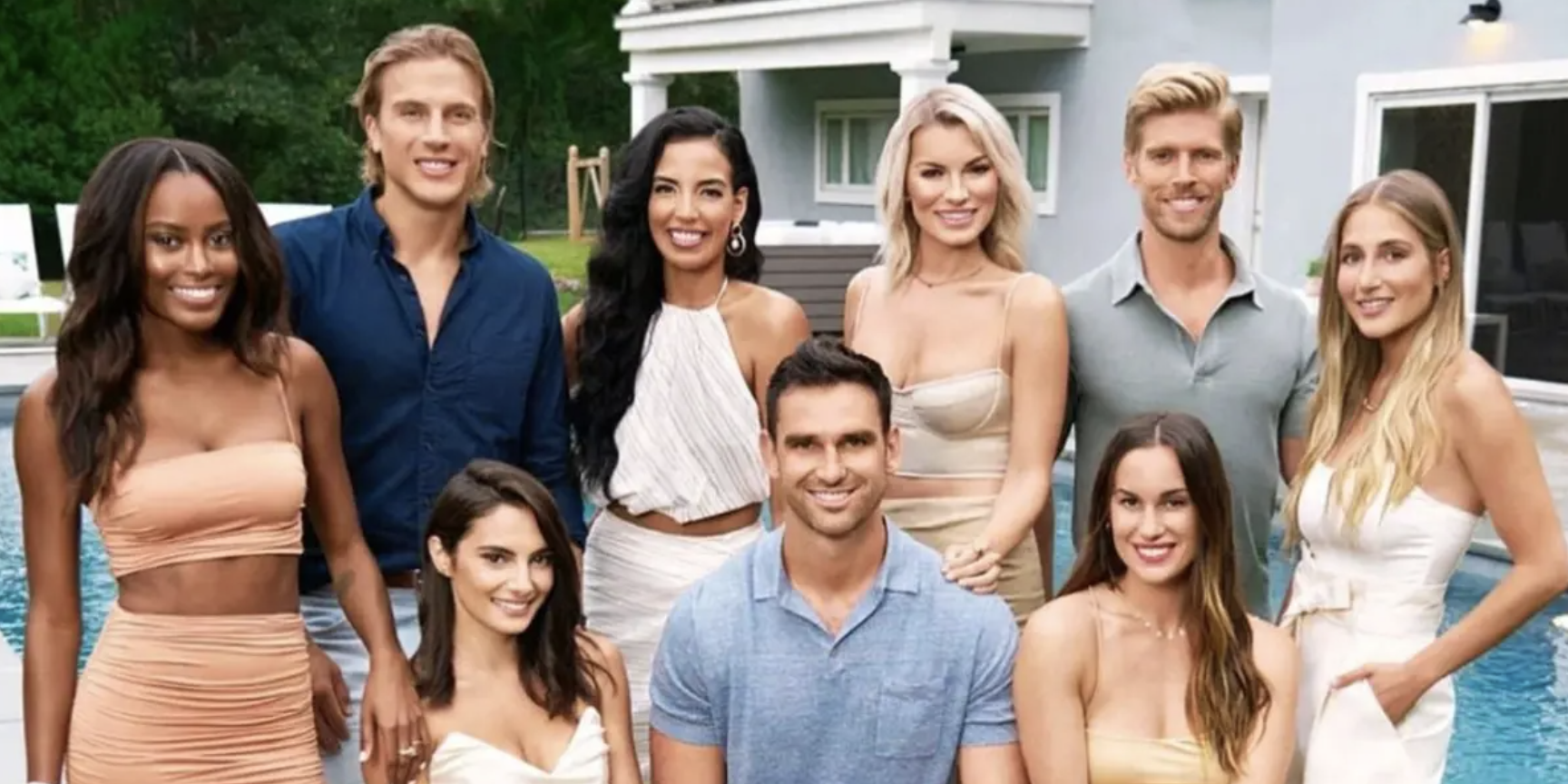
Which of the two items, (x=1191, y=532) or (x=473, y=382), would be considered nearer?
(x=1191, y=532)

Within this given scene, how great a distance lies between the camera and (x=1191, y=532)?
269cm

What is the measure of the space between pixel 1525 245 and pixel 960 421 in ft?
26.3

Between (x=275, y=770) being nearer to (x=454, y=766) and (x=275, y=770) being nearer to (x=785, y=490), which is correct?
(x=454, y=766)

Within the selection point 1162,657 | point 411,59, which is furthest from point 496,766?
point 411,59

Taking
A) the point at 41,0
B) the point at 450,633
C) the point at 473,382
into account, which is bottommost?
the point at 450,633

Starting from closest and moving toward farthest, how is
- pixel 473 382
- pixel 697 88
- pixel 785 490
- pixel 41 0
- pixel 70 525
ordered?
pixel 70 525 < pixel 785 490 < pixel 473 382 < pixel 41 0 < pixel 697 88

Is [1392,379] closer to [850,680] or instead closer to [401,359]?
[850,680]

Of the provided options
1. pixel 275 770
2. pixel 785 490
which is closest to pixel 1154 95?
pixel 785 490

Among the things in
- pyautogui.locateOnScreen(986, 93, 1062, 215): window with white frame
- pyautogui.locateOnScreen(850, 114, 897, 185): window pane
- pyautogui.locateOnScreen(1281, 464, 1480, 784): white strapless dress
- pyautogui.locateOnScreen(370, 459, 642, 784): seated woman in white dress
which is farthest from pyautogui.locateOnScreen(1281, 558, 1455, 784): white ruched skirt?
pyautogui.locateOnScreen(850, 114, 897, 185): window pane

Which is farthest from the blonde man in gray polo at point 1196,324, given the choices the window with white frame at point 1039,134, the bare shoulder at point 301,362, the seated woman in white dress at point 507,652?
the window with white frame at point 1039,134

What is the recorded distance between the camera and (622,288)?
323 centimetres

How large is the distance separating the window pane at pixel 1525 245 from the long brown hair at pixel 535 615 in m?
8.47

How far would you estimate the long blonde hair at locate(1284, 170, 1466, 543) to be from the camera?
2.67 m

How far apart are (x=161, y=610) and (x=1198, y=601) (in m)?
1.75
